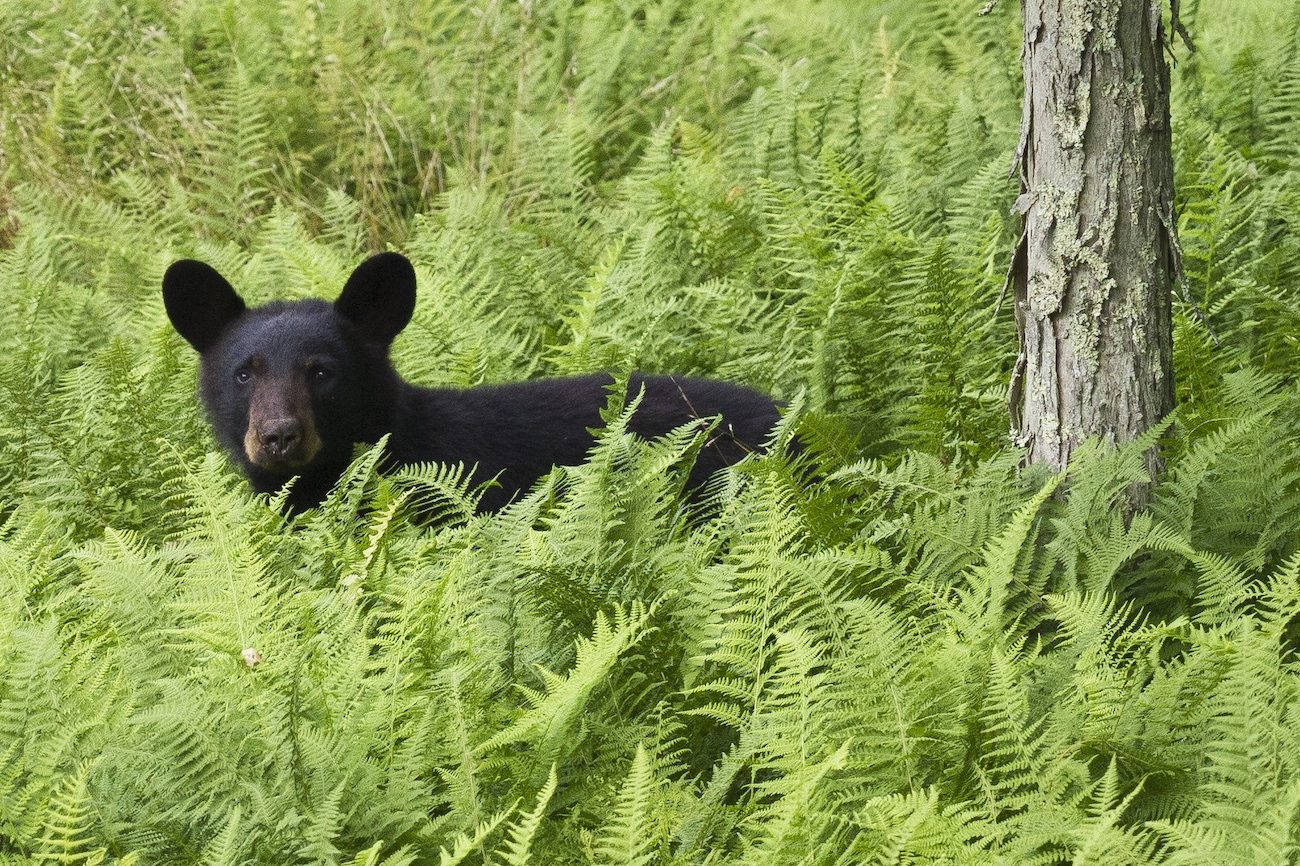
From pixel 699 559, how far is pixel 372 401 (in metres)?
2.05

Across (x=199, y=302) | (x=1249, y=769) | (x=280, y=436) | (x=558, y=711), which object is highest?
(x=199, y=302)

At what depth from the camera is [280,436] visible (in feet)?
18.0

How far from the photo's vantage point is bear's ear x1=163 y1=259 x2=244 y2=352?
19.3 feet

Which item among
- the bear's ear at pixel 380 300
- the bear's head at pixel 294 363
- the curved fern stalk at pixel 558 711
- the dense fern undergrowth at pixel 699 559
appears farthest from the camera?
the bear's ear at pixel 380 300

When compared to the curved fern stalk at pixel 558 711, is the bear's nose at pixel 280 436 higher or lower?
higher

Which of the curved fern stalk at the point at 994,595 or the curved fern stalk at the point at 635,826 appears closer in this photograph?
the curved fern stalk at the point at 635,826

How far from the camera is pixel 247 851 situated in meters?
3.37

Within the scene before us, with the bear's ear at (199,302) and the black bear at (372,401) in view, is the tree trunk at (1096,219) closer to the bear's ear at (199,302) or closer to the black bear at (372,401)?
the black bear at (372,401)

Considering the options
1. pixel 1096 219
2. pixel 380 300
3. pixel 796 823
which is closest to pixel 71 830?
pixel 796 823

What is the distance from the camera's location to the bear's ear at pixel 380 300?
19.7ft

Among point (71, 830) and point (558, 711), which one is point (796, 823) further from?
point (71, 830)

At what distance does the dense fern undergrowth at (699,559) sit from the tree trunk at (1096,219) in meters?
0.20

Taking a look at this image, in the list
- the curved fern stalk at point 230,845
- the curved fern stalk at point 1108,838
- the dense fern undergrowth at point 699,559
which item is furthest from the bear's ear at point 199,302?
the curved fern stalk at point 1108,838

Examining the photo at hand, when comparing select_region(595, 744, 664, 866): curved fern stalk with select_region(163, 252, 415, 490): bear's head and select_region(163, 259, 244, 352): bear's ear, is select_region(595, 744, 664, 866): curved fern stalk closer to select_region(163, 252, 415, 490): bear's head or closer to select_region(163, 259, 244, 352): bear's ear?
select_region(163, 252, 415, 490): bear's head
